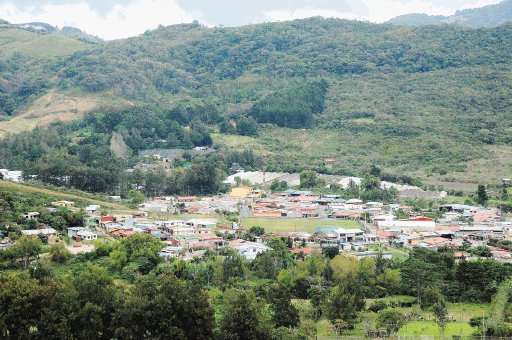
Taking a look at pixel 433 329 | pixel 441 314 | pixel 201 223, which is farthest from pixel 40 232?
pixel 441 314

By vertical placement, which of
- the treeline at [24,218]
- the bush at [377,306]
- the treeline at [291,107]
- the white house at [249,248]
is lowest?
the bush at [377,306]

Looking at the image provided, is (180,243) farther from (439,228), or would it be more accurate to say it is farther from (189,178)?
(189,178)

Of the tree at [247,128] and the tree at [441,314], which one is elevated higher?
the tree at [247,128]

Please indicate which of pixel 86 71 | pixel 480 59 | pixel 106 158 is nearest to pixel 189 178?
pixel 106 158

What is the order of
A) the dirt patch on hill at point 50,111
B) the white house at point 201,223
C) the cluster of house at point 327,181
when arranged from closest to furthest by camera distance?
1. the white house at point 201,223
2. the cluster of house at point 327,181
3. the dirt patch on hill at point 50,111

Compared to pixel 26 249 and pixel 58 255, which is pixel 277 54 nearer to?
pixel 58 255

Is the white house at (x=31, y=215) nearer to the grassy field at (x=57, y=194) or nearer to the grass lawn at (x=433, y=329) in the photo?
the grassy field at (x=57, y=194)

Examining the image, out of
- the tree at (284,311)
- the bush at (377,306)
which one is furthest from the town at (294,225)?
the tree at (284,311)
